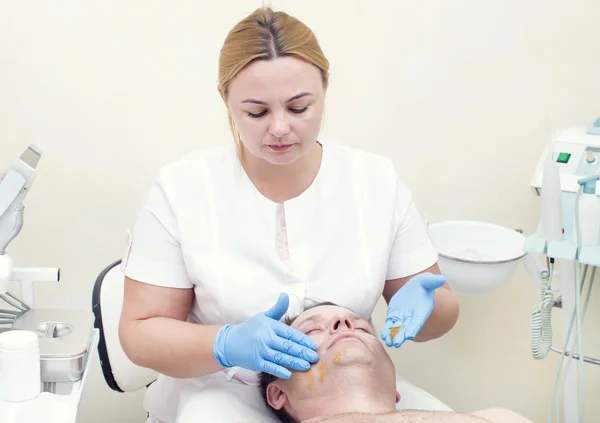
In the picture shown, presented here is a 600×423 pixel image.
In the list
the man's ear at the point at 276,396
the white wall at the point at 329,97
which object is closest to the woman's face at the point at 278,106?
the man's ear at the point at 276,396

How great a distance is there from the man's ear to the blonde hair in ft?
2.00

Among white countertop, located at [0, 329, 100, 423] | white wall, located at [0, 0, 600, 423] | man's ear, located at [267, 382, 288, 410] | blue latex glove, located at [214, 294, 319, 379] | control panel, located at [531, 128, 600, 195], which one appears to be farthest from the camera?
white wall, located at [0, 0, 600, 423]

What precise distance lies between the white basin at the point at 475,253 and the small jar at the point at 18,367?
105 cm

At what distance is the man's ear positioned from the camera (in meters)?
1.53

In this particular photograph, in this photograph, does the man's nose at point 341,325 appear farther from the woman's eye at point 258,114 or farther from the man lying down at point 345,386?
the woman's eye at point 258,114

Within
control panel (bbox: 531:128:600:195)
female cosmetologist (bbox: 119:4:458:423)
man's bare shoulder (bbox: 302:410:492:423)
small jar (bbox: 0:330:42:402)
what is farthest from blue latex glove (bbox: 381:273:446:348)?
small jar (bbox: 0:330:42:402)

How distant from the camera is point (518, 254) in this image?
2.01 metres

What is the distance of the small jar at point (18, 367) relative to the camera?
134cm

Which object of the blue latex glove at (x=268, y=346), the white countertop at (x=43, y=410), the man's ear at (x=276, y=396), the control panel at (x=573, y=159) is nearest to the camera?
the white countertop at (x=43, y=410)

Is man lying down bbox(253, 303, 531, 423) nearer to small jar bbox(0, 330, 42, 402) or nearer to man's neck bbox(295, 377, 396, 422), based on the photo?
man's neck bbox(295, 377, 396, 422)

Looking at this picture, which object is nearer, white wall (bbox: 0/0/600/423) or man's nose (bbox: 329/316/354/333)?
man's nose (bbox: 329/316/354/333)

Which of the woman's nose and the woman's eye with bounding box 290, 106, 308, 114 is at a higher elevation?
the woman's eye with bounding box 290, 106, 308, 114

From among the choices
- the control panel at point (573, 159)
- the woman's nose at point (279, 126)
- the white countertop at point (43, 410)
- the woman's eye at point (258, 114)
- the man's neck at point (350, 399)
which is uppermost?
the woman's eye at point (258, 114)

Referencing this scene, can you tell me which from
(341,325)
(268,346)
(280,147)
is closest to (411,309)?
(341,325)
